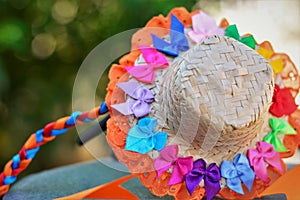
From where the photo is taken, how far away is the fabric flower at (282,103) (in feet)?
3.03

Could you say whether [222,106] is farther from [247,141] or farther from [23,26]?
[23,26]

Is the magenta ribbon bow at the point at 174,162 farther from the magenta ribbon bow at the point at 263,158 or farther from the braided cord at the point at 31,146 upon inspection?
the braided cord at the point at 31,146

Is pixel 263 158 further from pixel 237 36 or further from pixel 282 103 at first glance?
pixel 237 36

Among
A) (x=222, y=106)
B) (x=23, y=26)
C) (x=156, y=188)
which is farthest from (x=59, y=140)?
(x=222, y=106)

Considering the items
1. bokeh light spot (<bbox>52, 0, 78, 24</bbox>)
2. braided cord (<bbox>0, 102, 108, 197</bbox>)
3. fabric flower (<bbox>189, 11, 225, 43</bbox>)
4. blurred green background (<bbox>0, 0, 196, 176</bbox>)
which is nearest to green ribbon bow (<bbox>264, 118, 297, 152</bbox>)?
fabric flower (<bbox>189, 11, 225, 43</bbox>)

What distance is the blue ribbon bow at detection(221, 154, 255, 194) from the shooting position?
836 millimetres

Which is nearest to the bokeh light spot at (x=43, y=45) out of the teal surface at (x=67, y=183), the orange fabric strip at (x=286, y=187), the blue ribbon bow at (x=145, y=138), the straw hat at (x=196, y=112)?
the teal surface at (x=67, y=183)

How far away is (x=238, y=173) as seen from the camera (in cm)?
84

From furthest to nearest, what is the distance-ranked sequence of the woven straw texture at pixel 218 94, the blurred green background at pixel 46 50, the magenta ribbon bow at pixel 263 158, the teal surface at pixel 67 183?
the blurred green background at pixel 46 50 < the teal surface at pixel 67 183 < the magenta ribbon bow at pixel 263 158 < the woven straw texture at pixel 218 94

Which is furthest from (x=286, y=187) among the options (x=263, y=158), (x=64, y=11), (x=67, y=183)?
(x=64, y=11)

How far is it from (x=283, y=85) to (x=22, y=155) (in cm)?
60

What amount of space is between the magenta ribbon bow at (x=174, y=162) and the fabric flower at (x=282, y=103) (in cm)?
23

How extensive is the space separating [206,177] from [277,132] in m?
0.19

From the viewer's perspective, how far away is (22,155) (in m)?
1.03
